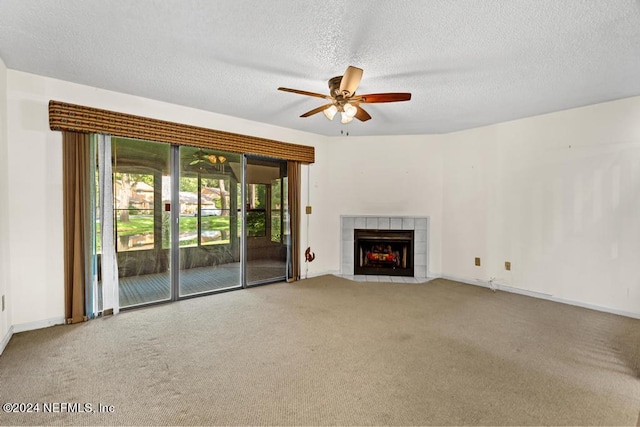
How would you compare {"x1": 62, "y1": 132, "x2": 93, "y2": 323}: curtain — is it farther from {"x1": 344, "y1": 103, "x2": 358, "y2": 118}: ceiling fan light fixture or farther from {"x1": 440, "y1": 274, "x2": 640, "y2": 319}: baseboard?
{"x1": 440, "y1": 274, "x2": 640, "y2": 319}: baseboard

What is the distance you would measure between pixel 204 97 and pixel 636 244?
511cm

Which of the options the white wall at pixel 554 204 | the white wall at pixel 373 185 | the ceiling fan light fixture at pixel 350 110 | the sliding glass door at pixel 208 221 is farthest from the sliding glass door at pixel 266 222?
the white wall at pixel 554 204

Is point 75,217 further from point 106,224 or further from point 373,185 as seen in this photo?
point 373,185

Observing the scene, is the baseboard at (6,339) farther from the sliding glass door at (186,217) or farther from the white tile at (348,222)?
the white tile at (348,222)

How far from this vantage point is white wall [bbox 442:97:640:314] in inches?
131

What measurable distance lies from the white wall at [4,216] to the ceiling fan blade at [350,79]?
2941 mm

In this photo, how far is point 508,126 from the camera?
4238 millimetres

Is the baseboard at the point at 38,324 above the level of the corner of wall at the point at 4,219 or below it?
below

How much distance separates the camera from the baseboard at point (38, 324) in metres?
2.76

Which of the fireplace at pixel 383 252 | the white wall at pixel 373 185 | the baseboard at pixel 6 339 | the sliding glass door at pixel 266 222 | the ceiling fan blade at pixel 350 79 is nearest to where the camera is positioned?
the ceiling fan blade at pixel 350 79

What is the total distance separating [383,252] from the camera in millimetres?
5348

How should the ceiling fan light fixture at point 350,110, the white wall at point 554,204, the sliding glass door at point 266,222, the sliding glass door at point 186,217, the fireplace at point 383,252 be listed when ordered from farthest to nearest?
the fireplace at point 383,252 → the sliding glass door at point 266,222 → the sliding glass door at point 186,217 → the white wall at point 554,204 → the ceiling fan light fixture at point 350,110

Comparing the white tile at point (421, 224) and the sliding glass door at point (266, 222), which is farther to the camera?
the white tile at point (421, 224)

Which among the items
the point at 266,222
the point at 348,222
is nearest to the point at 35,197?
the point at 266,222
